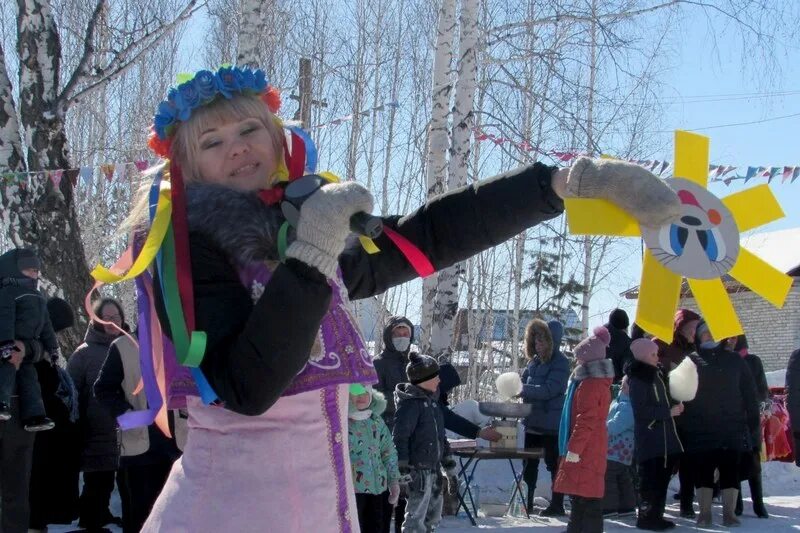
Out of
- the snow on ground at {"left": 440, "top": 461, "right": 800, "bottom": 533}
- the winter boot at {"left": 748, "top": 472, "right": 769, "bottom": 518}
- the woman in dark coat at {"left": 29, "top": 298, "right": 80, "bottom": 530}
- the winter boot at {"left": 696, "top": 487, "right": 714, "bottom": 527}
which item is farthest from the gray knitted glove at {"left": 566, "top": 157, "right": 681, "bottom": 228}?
the winter boot at {"left": 748, "top": 472, "right": 769, "bottom": 518}

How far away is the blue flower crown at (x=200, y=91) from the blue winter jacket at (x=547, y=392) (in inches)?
255

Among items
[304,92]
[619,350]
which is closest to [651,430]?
[619,350]

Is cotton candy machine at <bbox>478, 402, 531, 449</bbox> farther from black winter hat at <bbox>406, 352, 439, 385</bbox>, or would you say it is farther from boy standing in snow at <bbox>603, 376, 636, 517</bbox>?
black winter hat at <bbox>406, 352, 439, 385</bbox>

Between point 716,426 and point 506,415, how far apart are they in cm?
161

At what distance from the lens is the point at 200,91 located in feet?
6.09

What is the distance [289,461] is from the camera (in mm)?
1658

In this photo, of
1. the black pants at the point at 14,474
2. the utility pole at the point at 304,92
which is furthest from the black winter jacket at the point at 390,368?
the utility pole at the point at 304,92

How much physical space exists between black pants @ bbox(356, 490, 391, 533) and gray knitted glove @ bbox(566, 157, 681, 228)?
4150 millimetres

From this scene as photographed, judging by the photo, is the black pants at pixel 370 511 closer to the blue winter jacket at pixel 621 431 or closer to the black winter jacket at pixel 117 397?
the black winter jacket at pixel 117 397

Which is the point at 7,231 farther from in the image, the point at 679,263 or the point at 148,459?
the point at 679,263

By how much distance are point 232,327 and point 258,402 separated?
0.14 meters

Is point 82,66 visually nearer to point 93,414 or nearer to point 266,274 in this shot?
point 93,414

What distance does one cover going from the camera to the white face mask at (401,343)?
714 cm

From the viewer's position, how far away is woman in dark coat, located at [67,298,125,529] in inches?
255
